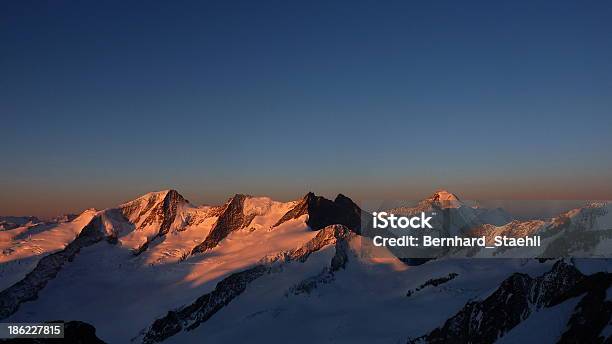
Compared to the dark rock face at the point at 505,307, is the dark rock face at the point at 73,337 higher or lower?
higher

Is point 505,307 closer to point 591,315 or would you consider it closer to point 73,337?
point 591,315

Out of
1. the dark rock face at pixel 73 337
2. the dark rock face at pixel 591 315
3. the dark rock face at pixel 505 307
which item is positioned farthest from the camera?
the dark rock face at pixel 505 307

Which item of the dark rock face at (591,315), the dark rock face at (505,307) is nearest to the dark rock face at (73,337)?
the dark rock face at (591,315)

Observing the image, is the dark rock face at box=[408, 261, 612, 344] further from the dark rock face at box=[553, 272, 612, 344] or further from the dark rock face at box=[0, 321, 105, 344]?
the dark rock face at box=[0, 321, 105, 344]

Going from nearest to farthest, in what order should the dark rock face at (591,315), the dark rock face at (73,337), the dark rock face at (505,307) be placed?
1. the dark rock face at (591,315)
2. the dark rock face at (73,337)
3. the dark rock face at (505,307)

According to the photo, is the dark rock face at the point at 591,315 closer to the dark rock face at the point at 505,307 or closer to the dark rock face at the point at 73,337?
the dark rock face at the point at 505,307

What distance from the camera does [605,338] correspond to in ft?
203

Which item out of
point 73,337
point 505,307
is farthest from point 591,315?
point 73,337

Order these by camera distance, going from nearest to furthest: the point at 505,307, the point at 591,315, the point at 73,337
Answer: the point at 591,315
the point at 73,337
the point at 505,307

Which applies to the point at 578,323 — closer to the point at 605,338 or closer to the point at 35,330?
the point at 605,338

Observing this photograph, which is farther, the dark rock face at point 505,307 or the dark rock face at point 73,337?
the dark rock face at point 505,307

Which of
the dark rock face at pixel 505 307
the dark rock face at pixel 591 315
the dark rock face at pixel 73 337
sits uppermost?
the dark rock face at pixel 591 315

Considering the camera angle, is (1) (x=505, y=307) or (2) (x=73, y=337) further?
(1) (x=505, y=307)

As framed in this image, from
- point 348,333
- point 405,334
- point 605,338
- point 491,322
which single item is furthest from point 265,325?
point 605,338
